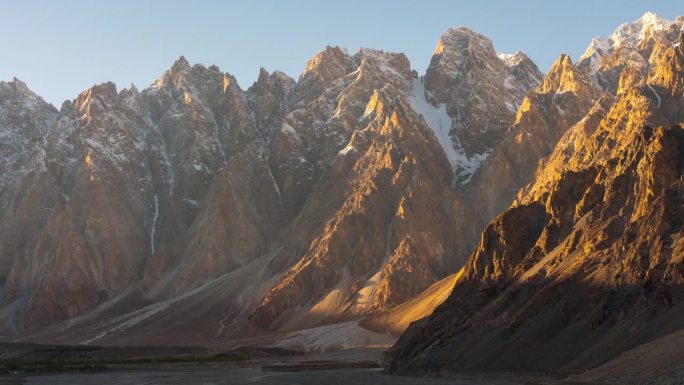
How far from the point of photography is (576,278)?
10869cm

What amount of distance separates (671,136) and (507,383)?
45.8 meters

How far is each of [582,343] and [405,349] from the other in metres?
42.9

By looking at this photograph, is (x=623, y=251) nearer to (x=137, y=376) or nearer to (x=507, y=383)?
(x=507, y=383)

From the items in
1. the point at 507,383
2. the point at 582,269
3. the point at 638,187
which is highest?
the point at 638,187

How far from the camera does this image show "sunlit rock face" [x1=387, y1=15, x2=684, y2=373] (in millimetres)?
90000

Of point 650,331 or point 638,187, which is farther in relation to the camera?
point 638,187

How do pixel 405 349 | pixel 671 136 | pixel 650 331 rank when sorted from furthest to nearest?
pixel 405 349 → pixel 671 136 → pixel 650 331

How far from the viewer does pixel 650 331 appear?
8281 centimetres

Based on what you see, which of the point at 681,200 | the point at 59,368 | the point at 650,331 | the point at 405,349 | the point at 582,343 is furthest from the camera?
the point at 59,368

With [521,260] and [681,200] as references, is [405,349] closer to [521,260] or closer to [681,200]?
[521,260]

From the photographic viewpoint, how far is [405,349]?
13062 centimetres

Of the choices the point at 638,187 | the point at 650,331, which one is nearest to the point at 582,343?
the point at 650,331

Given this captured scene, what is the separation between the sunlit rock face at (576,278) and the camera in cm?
9000

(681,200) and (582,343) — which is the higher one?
(681,200)
